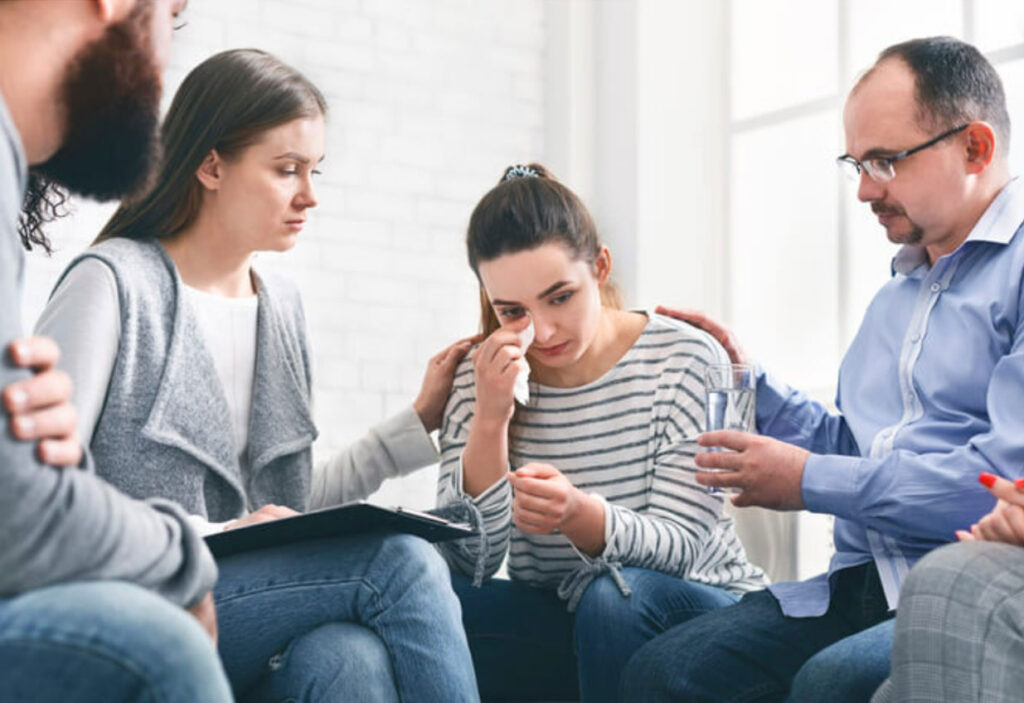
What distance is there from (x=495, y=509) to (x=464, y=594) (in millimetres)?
181

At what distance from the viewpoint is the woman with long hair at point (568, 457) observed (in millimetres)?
2131

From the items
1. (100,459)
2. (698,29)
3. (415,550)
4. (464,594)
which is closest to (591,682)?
(464,594)

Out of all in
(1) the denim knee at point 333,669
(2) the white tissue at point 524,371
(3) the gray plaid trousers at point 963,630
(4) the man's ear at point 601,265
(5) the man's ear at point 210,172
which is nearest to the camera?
(3) the gray plaid trousers at point 963,630

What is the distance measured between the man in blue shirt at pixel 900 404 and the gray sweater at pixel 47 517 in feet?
3.26

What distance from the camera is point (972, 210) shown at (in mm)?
1958

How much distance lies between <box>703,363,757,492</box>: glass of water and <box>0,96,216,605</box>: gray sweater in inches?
38.7

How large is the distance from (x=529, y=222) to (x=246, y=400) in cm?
58

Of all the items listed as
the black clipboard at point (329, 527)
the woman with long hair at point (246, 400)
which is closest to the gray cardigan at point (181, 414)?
the woman with long hair at point (246, 400)

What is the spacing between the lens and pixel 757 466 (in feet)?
6.23

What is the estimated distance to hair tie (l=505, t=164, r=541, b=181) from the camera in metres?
2.45

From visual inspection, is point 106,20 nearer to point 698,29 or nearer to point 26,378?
point 26,378

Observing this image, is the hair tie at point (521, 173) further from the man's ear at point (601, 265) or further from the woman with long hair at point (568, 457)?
the man's ear at point (601, 265)

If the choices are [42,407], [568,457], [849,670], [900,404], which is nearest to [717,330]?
[568,457]

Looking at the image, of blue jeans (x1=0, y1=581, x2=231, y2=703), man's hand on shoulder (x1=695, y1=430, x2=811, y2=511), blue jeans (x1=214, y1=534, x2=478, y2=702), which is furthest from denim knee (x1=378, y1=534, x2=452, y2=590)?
blue jeans (x1=0, y1=581, x2=231, y2=703)
